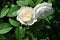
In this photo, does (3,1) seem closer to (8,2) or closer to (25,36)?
(8,2)

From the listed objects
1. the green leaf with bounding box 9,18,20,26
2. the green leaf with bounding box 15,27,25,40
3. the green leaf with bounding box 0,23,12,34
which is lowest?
the green leaf with bounding box 15,27,25,40

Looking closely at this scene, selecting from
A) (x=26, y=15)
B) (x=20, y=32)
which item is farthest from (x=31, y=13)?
(x=20, y=32)

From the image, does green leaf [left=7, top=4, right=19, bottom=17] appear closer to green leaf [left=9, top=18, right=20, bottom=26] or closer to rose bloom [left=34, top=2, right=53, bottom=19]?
green leaf [left=9, top=18, right=20, bottom=26]

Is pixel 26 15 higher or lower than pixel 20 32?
higher

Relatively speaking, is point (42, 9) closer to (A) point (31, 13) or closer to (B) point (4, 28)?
(A) point (31, 13)

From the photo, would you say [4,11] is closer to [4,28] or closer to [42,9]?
[4,28]

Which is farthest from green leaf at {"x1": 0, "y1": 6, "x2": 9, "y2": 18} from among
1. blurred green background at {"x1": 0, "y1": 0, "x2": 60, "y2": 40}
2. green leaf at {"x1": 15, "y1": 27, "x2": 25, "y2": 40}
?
green leaf at {"x1": 15, "y1": 27, "x2": 25, "y2": 40}

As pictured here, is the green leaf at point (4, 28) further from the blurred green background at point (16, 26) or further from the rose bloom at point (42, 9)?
the rose bloom at point (42, 9)

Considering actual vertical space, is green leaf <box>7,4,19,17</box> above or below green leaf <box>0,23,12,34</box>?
above
